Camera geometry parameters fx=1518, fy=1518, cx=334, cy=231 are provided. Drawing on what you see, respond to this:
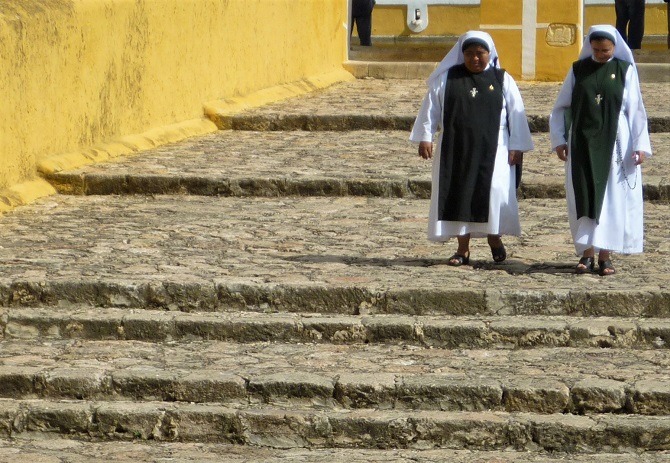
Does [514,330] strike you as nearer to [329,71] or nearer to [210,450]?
[210,450]

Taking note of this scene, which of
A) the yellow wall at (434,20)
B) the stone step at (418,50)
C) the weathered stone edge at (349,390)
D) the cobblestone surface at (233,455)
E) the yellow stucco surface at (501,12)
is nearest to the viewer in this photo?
the cobblestone surface at (233,455)

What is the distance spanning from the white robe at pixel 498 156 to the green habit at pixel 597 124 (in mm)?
370

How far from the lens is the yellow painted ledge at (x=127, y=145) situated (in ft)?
34.9

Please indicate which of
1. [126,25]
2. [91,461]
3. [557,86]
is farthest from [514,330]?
[557,86]

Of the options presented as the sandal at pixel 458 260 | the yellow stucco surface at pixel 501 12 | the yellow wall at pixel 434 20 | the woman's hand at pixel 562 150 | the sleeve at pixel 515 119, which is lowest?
the sandal at pixel 458 260

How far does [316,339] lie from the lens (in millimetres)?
7383

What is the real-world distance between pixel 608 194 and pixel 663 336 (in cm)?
114

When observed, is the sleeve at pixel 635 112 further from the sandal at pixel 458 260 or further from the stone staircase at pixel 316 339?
the sandal at pixel 458 260

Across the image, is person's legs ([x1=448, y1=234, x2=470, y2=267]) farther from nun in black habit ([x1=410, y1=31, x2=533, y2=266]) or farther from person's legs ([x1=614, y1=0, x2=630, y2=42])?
person's legs ([x1=614, y1=0, x2=630, y2=42])

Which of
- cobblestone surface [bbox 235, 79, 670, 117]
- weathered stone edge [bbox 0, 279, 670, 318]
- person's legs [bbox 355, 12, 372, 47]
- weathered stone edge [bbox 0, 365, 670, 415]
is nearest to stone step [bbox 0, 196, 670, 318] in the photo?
weathered stone edge [bbox 0, 279, 670, 318]

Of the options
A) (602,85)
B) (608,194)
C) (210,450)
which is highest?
(602,85)

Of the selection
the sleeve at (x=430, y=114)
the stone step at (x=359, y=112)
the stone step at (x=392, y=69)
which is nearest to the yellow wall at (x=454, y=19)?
the stone step at (x=392, y=69)

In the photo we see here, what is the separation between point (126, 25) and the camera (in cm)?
1165

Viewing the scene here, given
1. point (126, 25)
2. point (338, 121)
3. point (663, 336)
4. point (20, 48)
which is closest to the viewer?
point (663, 336)
